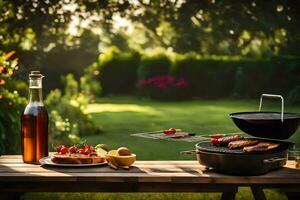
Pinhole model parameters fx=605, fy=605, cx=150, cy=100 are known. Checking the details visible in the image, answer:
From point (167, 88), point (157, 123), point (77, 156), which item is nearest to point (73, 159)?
point (77, 156)

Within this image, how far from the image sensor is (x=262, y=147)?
3.39 m

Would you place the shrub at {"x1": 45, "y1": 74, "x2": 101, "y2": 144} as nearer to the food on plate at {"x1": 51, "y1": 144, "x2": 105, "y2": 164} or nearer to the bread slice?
the food on plate at {"x1": 51, "y1": 144, "x2": 105, "y2": 164}

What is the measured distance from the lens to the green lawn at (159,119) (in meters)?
9.42

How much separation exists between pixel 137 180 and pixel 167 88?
15413 millimetres

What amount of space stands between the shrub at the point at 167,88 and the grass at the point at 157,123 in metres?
0.54

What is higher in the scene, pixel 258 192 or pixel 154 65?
pixel 154 65

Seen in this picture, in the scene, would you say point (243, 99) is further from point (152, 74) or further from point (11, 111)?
point (11, 111)

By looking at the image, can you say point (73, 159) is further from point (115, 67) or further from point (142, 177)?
point (115, 67)

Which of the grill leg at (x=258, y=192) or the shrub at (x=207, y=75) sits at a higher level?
the shrub at (x=207, y=75)

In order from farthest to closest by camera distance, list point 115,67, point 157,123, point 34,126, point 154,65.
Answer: point 115,67 → point 154,65 → point 157,123 → point 34,126

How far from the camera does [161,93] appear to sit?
61.4 feet

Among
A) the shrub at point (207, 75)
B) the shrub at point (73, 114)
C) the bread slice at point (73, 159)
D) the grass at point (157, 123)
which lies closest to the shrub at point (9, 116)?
the grass at point (157, 123)

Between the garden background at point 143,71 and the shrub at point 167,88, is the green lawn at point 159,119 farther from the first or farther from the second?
the shrub at point 167,88

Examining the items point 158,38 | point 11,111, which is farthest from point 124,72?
point 11,111
